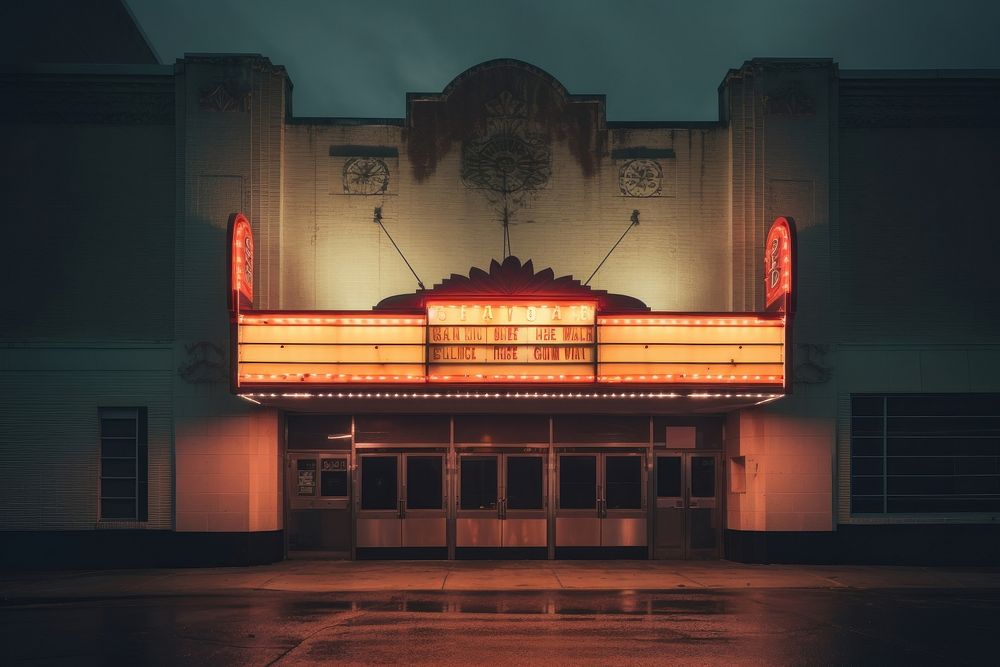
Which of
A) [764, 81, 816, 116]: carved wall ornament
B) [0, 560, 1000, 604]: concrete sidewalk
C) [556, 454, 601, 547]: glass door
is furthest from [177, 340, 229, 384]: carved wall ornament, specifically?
[764, 81, 816, 116]: carved wall ornament

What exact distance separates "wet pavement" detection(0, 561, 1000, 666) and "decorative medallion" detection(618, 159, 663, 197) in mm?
7253

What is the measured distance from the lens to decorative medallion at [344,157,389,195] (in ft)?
58.0

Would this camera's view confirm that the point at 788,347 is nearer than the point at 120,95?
Yes

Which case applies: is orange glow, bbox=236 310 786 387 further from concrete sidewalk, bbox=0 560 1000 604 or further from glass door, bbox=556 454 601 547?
glass door, bbox=556 454 601 547

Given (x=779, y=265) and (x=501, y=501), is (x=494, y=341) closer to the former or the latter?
(x=501, y=501)

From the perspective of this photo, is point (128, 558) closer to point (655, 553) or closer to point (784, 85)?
point (655, 553)

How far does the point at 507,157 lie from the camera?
1780 centimetres

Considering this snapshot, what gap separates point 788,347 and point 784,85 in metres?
5.70

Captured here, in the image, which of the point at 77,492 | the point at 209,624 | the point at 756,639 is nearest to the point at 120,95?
the point at 77,492

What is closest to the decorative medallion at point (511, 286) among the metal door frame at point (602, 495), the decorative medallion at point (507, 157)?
the decorative medallion at point (507, 157)

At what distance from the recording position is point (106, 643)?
34.4ft

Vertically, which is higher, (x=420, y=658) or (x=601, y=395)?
(x=601, y=395)

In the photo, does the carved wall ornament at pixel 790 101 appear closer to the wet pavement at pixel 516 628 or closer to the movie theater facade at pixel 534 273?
the movie theater facade at pixel 534 273

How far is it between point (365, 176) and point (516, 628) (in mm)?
9727
